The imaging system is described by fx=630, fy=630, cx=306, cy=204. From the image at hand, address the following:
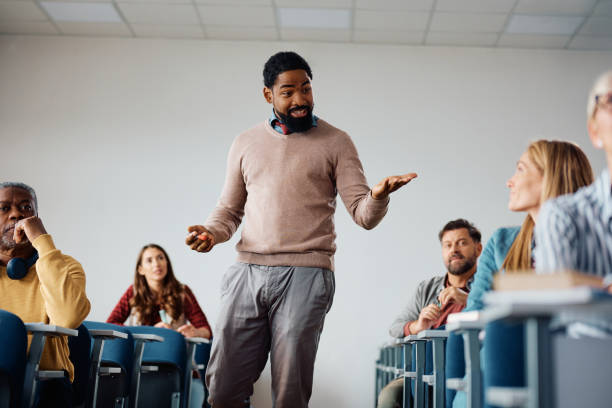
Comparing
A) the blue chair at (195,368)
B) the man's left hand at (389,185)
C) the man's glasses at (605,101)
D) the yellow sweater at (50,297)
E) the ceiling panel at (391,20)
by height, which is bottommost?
the blue chair at (195,368)

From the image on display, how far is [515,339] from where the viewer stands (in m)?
1.23

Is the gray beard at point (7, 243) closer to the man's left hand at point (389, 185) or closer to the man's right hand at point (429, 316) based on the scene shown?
the man's left hand at point (389, 185)

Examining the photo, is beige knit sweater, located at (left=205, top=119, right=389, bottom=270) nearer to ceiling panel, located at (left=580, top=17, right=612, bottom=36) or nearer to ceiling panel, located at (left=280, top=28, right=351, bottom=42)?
ceiling panel, located at (left=280, top=28, right=351, bottom=42)

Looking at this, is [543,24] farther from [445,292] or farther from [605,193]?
[605,193]

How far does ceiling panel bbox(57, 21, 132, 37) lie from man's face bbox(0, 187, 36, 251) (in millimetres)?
3398

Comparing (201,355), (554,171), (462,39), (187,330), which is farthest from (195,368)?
(462,39)

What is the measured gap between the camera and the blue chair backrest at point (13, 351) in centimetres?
168

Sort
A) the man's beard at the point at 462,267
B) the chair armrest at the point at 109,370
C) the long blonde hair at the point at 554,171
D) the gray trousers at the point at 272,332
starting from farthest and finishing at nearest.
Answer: the man's beard at the point at 462,267, the chair armrest at the point at 109,370, the gray trousers at the point at 272,332, the long blonde hair at the point at 554,171

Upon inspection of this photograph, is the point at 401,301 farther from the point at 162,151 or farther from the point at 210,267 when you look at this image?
the point at 162,151

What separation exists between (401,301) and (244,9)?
265 centimetres

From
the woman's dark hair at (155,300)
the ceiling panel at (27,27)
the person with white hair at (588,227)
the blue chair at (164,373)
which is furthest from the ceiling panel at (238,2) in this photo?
the person with white hair at (588,227)

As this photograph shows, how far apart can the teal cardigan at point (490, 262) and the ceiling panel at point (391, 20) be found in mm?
3367

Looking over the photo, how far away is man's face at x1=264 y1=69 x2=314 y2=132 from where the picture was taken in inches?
78.7

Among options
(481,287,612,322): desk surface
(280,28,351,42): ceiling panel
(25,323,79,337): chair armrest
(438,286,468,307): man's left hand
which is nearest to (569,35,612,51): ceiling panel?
(280,28,351,42): ceiling panel
